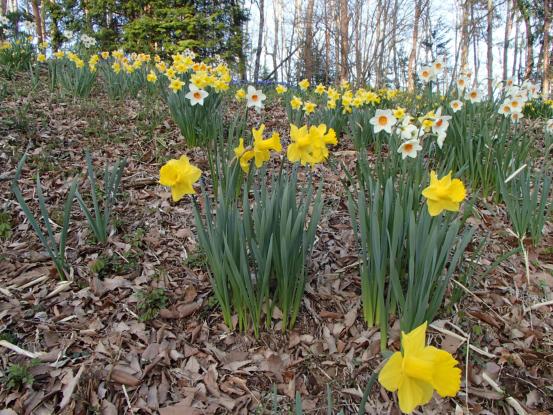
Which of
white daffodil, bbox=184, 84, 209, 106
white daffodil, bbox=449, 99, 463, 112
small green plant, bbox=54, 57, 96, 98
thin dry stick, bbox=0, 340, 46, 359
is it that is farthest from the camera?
small green plant, bbox=54, 57, 96, 98

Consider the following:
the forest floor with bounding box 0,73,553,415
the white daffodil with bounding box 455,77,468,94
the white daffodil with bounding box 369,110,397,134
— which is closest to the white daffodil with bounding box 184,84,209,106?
the forest floor with bounding box 0,73,553,415

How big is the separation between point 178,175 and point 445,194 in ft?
2.87

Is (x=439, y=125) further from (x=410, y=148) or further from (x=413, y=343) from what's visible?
(x=413, y=343)

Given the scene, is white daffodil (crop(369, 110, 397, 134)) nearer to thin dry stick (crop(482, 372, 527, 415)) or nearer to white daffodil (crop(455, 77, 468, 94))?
white daffodil (crop(455, 77, 468, 94))

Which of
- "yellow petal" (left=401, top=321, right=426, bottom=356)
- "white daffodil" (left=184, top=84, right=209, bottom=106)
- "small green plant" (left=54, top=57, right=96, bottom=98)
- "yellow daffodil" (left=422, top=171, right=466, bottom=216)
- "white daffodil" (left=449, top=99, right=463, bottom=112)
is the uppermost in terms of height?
"small green plant" (left=54, top=57, right=96, bottom=98)

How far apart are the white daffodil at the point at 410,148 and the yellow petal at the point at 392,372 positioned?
4.73 ft

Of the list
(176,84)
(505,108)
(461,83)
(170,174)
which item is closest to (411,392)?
(170,174)

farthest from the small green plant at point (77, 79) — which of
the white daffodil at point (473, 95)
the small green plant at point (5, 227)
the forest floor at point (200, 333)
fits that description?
the white daffodil at point (473, 95)

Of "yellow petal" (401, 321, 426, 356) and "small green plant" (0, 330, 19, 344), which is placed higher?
"yellow petal" (401, 321, 426, 356)

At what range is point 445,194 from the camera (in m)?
1.17

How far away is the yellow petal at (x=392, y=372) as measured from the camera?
755mm

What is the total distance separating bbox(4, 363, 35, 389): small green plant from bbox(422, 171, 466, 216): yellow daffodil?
1475 millimetres

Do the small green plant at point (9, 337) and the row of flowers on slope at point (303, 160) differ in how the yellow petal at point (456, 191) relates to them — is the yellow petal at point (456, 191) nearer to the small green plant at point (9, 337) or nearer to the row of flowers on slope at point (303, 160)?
the row of flowers on slope at point (303, 160)

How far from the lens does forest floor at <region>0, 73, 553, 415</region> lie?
1.34 m
